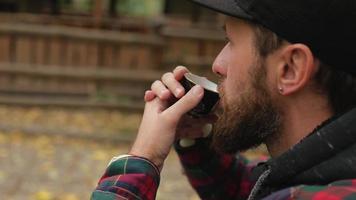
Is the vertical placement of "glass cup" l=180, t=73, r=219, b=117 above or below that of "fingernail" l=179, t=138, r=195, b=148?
above

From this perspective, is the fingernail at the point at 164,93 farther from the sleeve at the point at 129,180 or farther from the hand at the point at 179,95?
the sleeve at the point at 129,180

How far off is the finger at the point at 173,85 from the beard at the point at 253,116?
0.16 m

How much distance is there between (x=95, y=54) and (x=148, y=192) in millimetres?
8181

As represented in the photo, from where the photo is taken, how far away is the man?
129 centimetres

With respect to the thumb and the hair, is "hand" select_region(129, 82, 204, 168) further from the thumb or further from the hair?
the hair

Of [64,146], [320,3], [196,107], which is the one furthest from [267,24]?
[64,146]

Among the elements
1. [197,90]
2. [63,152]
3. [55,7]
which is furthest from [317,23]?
[55,7]

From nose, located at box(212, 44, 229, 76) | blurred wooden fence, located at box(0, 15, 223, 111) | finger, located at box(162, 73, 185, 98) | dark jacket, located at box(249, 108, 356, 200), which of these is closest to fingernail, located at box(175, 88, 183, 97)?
finger, located at box(162, 73, 185, 98)

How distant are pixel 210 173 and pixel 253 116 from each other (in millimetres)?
565

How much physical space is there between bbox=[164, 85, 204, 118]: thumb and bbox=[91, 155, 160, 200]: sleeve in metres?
0.14

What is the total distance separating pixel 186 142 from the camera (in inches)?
79.0

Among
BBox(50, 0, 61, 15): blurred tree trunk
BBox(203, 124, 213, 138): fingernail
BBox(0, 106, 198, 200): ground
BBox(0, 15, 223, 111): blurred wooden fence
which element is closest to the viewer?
BBox(203, 124, 213, 138): fingernail

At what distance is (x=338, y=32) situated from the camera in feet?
4.33

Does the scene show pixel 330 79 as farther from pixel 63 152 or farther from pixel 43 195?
pixel 63 152
